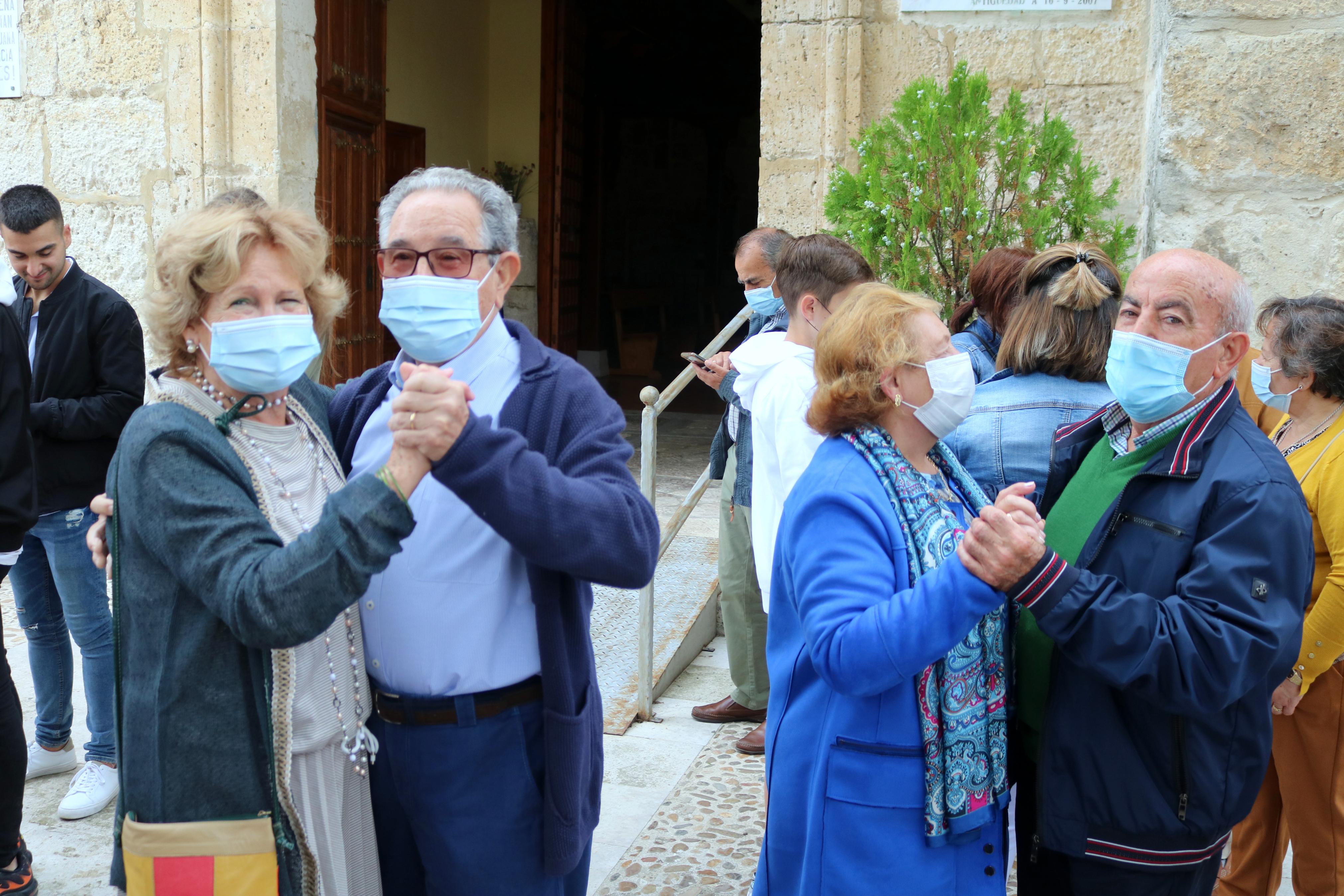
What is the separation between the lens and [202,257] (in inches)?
65.9

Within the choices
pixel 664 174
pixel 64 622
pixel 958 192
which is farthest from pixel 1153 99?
pixel 664 174

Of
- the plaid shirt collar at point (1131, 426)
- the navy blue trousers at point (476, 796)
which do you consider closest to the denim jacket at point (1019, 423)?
the plaid shirt collar at point (1131, 426)

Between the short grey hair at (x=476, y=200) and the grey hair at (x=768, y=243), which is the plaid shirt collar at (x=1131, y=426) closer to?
the short grey hair at (x=476, y=200)

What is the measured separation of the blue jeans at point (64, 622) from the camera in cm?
357

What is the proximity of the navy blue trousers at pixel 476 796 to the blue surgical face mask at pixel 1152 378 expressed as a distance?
1170mm

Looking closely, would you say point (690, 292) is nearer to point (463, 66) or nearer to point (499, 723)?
point (463, 66)

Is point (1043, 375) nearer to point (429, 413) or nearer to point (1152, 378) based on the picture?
point (1152, 378)

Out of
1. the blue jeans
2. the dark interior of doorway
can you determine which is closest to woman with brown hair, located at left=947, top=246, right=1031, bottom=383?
the blue jeans

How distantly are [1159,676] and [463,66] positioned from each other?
31.5 feet

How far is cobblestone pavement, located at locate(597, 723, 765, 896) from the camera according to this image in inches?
121

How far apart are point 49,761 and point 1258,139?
483cm

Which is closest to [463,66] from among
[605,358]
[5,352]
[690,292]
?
[605,358]

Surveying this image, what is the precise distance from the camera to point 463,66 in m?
10.1

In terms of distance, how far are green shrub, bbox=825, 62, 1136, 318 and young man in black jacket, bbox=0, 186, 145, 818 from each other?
98.3 inches
